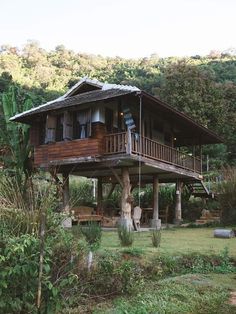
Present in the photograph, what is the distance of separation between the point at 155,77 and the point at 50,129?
26878mm

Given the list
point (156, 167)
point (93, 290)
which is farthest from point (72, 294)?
point (156, 167)

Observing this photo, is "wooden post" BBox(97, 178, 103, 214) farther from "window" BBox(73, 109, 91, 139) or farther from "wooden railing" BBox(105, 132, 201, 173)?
"window" BBox(73, 109, 91, 139)

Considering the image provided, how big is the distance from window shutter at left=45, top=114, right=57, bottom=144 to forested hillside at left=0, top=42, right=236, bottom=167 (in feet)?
19.6

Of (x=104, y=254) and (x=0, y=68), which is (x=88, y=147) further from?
(x=0, y=68)

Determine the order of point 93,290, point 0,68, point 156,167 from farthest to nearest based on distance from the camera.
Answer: point 0,68
point 156,167
point 93,290

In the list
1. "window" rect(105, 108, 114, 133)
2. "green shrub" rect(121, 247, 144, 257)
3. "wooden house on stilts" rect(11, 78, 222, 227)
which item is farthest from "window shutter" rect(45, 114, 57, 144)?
"green shrub" rect(121, 247, 144, 257)

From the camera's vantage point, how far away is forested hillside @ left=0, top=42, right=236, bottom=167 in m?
30.9

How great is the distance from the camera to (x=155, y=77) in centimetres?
4253

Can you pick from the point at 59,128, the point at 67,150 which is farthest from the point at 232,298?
the point at 59,128

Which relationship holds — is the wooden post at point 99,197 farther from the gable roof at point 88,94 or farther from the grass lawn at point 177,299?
the grass lawn at point 177,299

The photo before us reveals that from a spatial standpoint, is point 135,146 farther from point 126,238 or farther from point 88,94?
point 126,238

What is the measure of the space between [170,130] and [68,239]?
16.3m

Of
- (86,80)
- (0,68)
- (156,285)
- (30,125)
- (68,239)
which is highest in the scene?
(0,68)

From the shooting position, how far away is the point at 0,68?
145 ft
